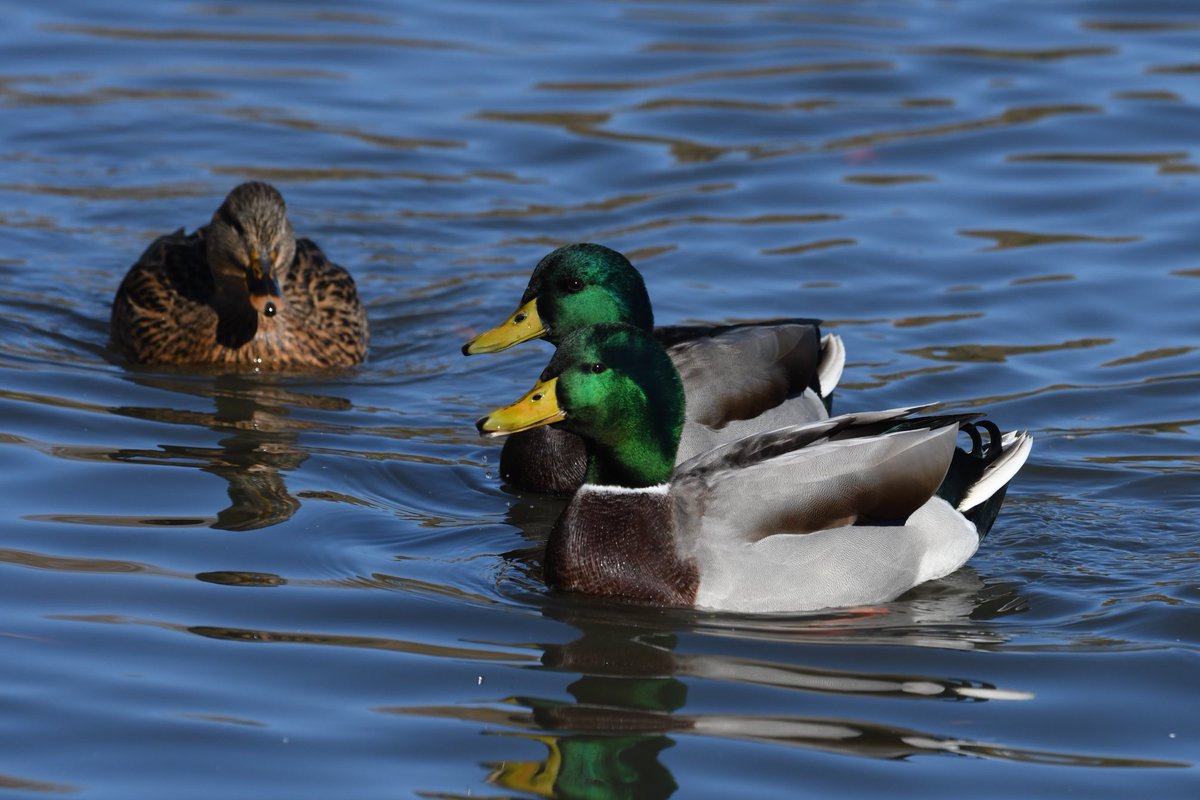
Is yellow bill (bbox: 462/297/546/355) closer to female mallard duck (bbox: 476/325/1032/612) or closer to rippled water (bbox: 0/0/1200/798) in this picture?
rippled water (bbox: 0/0/1200/798)

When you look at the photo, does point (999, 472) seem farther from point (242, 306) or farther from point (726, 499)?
point (242, 306)

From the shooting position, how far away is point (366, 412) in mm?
9180

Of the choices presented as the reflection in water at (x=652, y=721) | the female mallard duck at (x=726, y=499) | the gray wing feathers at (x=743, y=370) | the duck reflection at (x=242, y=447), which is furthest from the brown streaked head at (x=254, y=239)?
the reflection in water at (x=652, y=721)

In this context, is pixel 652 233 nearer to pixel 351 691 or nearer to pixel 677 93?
pixel 677 93

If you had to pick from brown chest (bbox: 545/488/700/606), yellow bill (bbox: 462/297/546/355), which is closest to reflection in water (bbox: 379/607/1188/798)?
brown chest (bbox: 545/488/700/606)

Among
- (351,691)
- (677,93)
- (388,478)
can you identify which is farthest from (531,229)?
(351,691)

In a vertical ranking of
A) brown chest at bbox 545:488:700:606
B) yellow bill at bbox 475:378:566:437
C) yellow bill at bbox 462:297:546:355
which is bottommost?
brown chest at bbox 545:488:700:606

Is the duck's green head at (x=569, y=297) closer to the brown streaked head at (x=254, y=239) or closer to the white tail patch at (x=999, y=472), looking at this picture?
the white tail patch at (x=999, y=472)

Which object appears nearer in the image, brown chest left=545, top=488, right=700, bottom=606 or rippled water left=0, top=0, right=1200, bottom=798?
rippled water left=0, top=0, right=1200, bottom=798

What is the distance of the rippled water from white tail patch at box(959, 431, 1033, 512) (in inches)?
11.1

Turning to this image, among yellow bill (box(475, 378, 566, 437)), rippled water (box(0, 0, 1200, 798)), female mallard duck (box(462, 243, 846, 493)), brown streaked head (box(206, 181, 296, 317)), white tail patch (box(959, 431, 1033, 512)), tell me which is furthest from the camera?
brown streaked head (box(206, 181, 296, 317))

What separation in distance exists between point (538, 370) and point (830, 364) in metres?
1.65

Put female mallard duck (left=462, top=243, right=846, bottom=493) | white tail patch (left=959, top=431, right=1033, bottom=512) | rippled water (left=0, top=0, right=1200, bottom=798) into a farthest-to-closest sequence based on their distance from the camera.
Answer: female mallard duck (left=462, top=243, right=846, bottom=493)
white tail patch (left=959, top=431, right=1033, bottom=512)
rippled water (left=0, top=0, right=1200, bottom=798)

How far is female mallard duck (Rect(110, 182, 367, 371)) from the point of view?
9.61 meters
